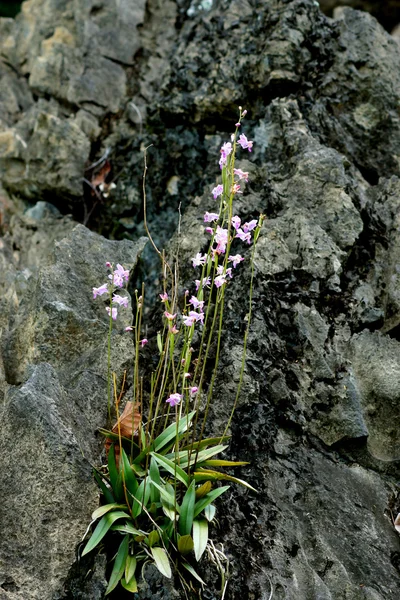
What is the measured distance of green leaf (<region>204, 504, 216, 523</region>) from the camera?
2.43m

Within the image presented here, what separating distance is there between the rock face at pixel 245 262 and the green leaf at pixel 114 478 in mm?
91

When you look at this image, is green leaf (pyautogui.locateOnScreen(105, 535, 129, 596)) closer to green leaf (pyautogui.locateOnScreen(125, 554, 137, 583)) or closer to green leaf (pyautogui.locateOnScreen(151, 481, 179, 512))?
green leaf (pyautogui.locateOnScreen(125, 554, 137, 583))

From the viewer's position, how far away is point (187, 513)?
239 centimetres

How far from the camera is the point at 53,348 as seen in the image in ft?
10.0

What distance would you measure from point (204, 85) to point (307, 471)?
2.89 meters

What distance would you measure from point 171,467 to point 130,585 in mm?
459

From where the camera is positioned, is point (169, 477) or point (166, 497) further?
point (169, 477)

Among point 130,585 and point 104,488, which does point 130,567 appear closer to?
point 130,585

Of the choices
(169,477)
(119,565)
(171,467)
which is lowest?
(119,565)

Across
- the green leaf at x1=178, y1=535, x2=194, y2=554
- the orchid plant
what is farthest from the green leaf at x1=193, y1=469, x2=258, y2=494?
the green leaf at x1=178, y1=535, x2=194, y2=554

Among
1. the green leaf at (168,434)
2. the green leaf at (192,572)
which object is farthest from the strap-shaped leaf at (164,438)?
the green leaf at (192,572)

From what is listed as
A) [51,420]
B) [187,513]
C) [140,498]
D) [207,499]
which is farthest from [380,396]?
[51,420]

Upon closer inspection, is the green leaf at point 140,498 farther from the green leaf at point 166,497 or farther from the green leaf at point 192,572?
the green leaf at point 192,572

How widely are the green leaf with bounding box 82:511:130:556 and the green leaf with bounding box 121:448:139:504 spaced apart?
97 mm
